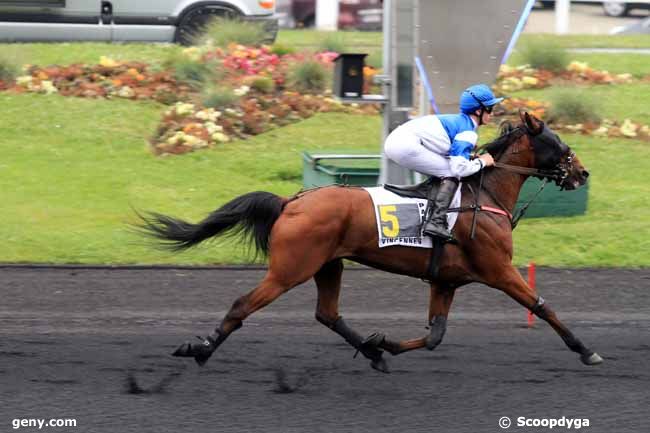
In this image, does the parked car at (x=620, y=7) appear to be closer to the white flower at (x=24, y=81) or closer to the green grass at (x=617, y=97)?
the green grass at (x=617, y=97)

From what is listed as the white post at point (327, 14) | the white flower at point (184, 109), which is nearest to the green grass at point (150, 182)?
the white flower at point (184, 109)

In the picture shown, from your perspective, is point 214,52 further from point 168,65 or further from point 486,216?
point 486,216

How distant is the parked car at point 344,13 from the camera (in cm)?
2767

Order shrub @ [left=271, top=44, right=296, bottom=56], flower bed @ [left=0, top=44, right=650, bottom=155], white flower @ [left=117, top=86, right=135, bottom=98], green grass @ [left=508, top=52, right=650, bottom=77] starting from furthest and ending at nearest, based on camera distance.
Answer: green grass @ [left=508, top=52, right=650, bottom=77]
shrub @ [left=271, top=44, right=296, bottom=56]
white flower @ [left=117, top=86, right=135, bottom=98]
flower bed @ [left=0, top=44, right=650, bottom=155]

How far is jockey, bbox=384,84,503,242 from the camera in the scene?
7.44 meters

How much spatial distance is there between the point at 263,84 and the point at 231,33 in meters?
1.98

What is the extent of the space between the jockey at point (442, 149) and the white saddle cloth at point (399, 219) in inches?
2.5

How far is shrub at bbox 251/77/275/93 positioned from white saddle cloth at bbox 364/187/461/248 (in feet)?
30.6

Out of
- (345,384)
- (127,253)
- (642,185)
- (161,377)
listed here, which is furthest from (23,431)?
(642,185)

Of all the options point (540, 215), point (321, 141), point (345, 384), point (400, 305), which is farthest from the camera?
point (321, 141)

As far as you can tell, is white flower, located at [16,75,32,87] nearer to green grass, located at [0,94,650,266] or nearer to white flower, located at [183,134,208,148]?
green grass, located at [0,94,650,266]

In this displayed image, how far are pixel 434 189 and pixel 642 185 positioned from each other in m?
7.28

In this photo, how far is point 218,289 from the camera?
32.7ft

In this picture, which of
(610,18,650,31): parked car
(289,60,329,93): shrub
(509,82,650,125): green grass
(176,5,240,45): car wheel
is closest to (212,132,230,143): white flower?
(289,60,329,93): shrub
